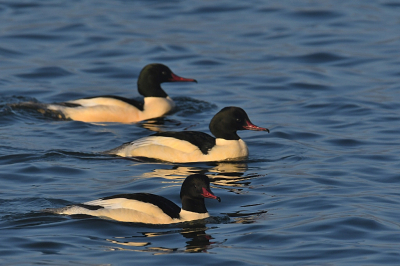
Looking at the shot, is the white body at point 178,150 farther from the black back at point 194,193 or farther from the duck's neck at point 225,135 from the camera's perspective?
the black back at point 194,193

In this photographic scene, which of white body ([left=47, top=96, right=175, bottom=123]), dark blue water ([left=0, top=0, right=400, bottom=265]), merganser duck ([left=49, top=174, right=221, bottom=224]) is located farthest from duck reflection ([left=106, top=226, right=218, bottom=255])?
white body ([left=47, top=96, right=175, bottom=123])

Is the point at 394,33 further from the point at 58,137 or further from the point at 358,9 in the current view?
the point at 58,137

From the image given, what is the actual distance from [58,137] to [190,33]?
9950 millimetres

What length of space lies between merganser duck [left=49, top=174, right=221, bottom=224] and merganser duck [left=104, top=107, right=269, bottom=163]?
3.24 meters

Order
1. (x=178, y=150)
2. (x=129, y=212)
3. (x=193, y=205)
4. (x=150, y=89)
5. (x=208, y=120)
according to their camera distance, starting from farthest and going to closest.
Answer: (x=150, y=89) → (x=208, y=120) → (x=178, y=150) → (x=193, y=205) → (x=129, y=212)

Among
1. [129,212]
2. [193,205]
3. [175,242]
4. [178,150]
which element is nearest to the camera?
[175,242]

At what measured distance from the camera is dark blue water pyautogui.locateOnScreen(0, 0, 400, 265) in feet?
29.6

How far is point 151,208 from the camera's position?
31.2 ft

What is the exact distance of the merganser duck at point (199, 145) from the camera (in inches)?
513

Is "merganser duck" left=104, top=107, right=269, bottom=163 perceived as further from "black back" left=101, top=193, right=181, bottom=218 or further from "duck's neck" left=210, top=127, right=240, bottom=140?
"black back" left=101, top=193, right=181, bottom=218

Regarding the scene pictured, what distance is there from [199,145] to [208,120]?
3.10 meters

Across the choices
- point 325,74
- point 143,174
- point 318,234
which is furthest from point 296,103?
point 318,234

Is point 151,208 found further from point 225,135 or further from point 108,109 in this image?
point 108,109

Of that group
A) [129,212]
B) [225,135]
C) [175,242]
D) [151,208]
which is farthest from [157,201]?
[225,135]
